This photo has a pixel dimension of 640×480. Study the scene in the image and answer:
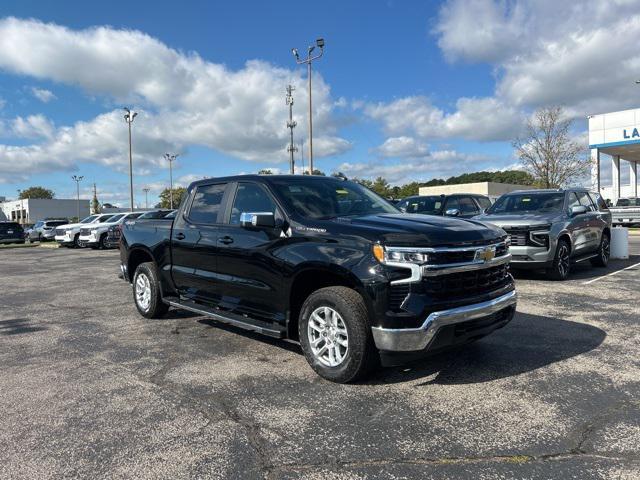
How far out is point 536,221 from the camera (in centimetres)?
920

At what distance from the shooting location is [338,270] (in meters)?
4.20

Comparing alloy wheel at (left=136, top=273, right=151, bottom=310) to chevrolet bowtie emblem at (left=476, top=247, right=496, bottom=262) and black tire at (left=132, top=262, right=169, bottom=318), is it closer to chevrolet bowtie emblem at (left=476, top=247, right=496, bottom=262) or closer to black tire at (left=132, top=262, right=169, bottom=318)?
black tire at (left=132, top=262, right=169, bottom=318)

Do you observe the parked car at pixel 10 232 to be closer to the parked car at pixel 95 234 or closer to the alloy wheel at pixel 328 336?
the parked car at pixel 95 234

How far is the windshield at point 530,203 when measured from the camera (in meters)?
10.2

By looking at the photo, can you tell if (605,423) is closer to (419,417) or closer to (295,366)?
(419,417)

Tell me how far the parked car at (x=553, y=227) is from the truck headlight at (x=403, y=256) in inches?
230

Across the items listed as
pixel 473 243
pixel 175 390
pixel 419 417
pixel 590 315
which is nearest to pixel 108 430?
pixel 175 390

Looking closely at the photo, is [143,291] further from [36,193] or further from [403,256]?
[36,193]

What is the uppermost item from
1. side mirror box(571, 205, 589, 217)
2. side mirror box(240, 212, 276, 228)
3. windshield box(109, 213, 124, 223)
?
windshield box(109, 213, 124, 223)

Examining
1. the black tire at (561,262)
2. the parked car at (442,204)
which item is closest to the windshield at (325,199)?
the black tire at (561,262)

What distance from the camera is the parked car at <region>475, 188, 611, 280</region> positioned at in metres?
9.08

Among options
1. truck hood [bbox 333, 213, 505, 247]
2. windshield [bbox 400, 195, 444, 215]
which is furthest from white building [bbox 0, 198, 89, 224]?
truck hood [bbox 333, 213, 505, 247]

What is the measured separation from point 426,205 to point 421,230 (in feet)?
31.3

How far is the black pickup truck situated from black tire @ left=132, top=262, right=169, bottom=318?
0.75 m
